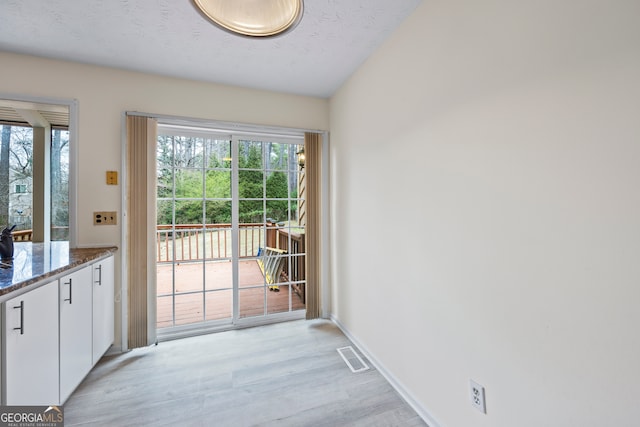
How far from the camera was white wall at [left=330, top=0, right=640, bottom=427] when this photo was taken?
31.8 inches

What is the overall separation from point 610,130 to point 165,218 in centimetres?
312

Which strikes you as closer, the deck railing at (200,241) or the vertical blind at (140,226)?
the vertical blind at (140,226)

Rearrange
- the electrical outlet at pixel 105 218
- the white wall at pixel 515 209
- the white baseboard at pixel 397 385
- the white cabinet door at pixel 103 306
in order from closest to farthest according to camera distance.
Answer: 1. the white wall at pixel 515 209
2. the white baseboard at pixel 397 385
3. the white cabinet door at pixel 103 306
4. the electrical outlet at pixel 105 218

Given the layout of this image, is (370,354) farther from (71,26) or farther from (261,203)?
(71,26)

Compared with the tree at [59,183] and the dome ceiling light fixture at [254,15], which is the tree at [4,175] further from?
the dome ceiling light fixture at [254,15]

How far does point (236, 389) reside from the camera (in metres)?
1.85

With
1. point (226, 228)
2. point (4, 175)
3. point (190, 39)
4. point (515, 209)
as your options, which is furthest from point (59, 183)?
point (515, 209)

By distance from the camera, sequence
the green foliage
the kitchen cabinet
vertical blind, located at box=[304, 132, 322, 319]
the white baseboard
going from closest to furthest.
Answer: the kitchen cabinet < the white baseboard < the green foliage < vertical blind, located at box=[304, 132, 322, 319]

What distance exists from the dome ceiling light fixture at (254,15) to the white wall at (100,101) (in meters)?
1.62

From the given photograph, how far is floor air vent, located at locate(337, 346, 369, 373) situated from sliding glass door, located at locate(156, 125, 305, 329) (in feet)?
2.81

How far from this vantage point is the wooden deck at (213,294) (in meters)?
2.70

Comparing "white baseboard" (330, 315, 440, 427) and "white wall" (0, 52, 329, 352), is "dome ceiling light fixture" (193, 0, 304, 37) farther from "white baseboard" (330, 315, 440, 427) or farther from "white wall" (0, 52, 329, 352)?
"white baseboard" (330, 315, 440, 427)

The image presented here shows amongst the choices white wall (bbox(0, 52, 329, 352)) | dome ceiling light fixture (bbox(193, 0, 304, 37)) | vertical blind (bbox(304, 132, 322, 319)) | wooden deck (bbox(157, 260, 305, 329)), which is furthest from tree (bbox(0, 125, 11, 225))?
vertical blind (bbox(304, 132, 322, 319))

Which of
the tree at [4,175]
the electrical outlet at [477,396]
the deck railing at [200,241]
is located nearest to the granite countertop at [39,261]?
the tree at [4,175]
